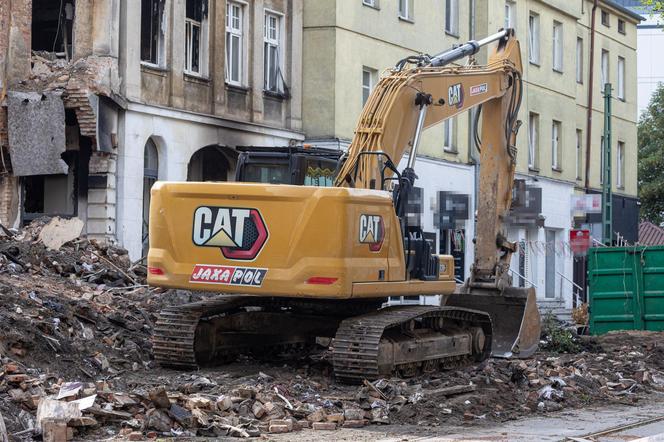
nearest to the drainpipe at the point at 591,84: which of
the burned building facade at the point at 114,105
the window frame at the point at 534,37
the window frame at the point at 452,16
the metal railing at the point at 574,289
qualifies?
the metal railing at the point at 574,289

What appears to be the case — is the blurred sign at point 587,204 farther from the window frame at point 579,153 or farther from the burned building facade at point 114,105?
the window frame at point 579,153

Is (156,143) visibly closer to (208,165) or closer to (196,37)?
A: (208,165)

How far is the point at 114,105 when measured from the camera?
25344 millimetres

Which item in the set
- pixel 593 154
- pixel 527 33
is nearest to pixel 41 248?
pixel 527 33

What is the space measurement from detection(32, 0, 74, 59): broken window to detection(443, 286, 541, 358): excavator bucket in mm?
10444

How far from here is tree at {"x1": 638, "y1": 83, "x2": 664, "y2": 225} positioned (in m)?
65.1

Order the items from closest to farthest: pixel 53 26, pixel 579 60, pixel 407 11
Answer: pixel 53 26
pixel 407 11
pixel 579 60

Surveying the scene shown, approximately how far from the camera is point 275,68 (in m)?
31.1

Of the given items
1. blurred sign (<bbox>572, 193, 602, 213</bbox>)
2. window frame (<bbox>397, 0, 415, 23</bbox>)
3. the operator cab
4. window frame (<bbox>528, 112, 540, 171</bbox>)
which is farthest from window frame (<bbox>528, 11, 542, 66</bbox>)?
the operator cab

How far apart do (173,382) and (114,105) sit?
1171 centimetres

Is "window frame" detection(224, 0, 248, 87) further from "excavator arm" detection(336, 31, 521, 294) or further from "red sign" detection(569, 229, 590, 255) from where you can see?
"excavator arm" detection(336, 31, 521, 294)

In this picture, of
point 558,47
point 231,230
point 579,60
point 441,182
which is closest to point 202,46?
point 441,182

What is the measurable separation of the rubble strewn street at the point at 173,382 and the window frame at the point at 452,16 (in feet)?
58.9

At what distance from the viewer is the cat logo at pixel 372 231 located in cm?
1455
